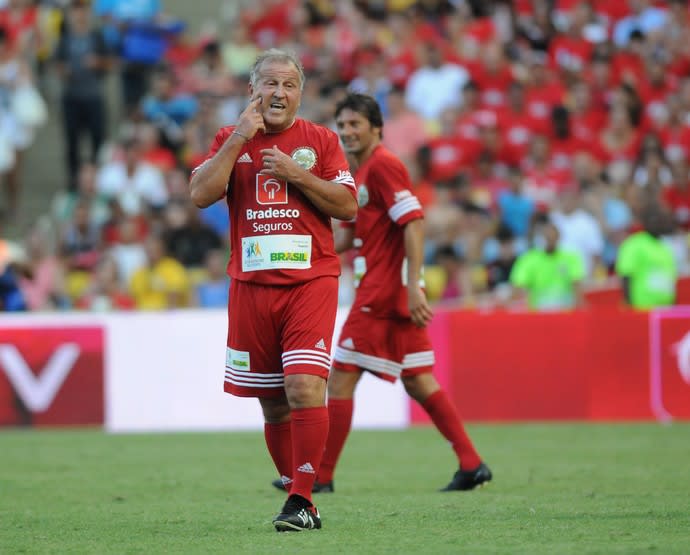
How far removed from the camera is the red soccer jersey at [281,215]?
6645 millimetres

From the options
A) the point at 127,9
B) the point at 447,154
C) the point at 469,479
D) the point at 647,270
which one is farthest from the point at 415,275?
the point at 127,9

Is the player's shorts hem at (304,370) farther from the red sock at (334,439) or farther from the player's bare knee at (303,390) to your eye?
the red sock at (334,439)

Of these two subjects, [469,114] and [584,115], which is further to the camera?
[584,115]

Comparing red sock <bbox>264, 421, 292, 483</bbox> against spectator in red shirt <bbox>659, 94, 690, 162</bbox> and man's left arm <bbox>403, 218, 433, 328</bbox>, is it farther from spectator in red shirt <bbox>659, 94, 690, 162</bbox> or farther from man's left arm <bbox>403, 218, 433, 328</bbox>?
spectator in red shirt <bbox>659, 94, 690, 162</bbox>

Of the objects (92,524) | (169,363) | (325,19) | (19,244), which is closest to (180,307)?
(169,363)

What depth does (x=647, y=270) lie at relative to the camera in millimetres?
14562

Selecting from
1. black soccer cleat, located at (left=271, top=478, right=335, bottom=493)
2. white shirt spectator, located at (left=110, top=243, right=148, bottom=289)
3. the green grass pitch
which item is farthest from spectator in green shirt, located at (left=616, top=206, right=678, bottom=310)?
black soccer cleat, located at (left=271, top=478, right=335, bottom=493)

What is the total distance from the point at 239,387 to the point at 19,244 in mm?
12090

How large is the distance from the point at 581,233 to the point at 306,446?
9.85 meters

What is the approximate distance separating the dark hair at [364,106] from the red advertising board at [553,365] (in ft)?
17.8

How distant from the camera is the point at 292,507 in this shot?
255 inches

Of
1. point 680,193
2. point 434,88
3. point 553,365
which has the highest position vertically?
point 434,88

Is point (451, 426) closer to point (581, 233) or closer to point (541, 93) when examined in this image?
point (581, 233)

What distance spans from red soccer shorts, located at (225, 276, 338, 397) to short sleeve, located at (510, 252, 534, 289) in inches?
318
